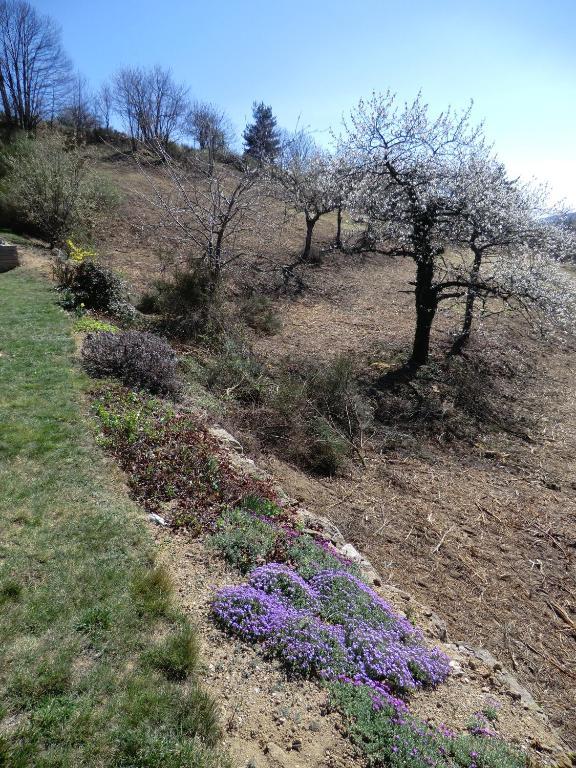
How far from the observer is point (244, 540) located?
154 inches

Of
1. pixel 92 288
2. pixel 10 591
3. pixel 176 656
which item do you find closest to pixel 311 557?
pixel 176 656

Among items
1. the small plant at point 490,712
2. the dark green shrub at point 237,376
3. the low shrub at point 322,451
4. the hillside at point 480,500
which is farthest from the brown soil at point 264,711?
the dark green shrub at point 237,376

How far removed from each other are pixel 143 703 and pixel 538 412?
9050 millimetres

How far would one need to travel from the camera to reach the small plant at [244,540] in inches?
149

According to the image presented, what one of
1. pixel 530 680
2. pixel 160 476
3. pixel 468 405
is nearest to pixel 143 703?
pixel 160 476

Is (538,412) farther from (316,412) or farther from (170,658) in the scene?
(170,658)

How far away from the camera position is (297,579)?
3.57 m

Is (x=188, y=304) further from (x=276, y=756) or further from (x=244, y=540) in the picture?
(x=276, y=756)

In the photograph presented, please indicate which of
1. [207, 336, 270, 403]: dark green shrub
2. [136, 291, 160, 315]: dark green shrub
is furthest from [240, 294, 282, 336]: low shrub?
[207, 336, 270, 403]: dark green shrub

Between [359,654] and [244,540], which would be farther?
[244,540]

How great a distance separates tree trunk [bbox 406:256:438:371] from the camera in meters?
9.90

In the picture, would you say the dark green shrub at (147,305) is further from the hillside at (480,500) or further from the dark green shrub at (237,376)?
the dark green shrub at (237,376)

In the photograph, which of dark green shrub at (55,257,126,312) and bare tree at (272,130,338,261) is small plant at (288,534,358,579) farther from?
bare tree at (272,130,338,261)

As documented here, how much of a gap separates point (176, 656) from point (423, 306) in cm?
884
